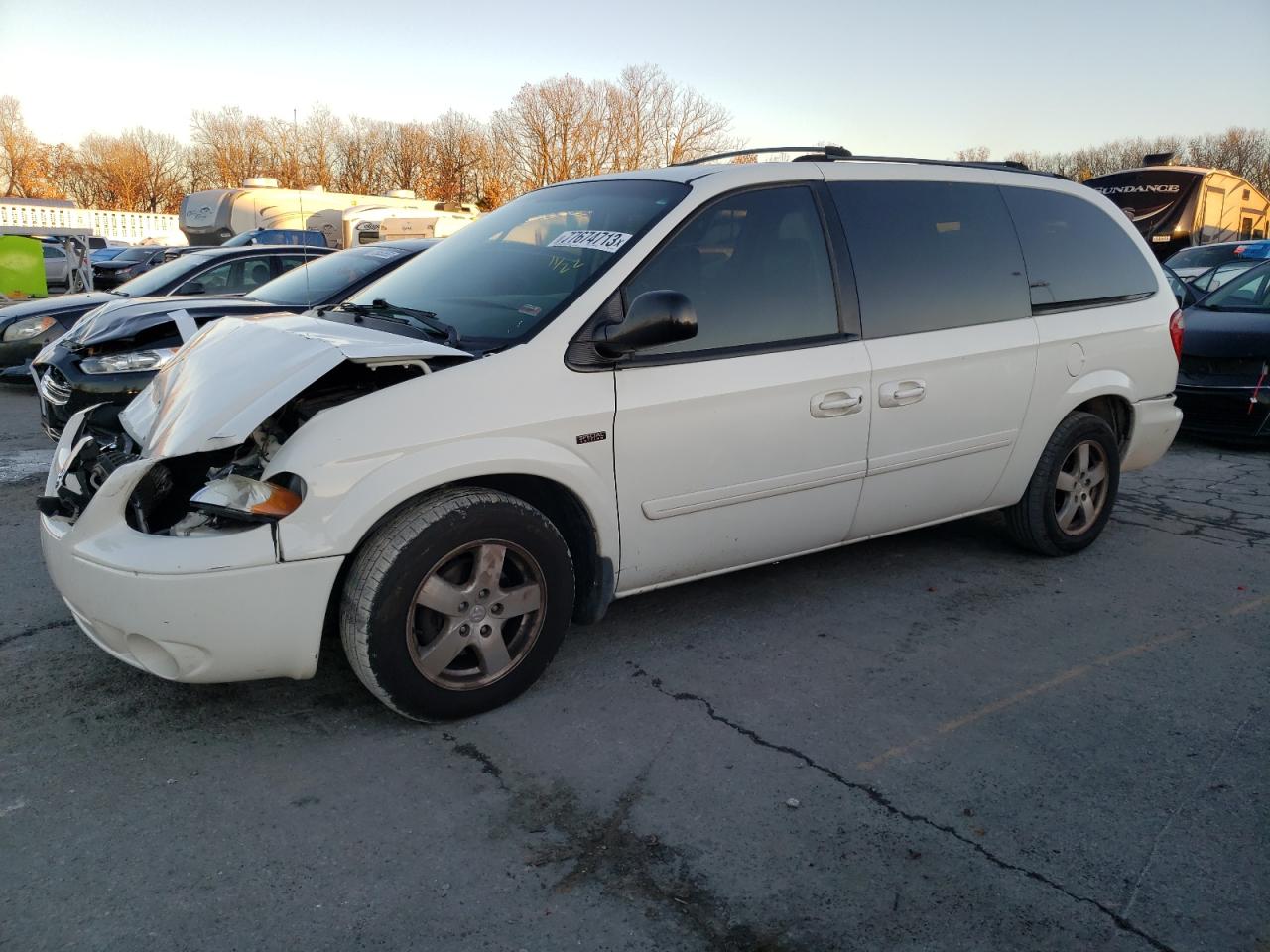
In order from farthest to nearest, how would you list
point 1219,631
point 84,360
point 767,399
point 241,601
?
point 84,360
point 1219,631
point 767,399
point 241,601

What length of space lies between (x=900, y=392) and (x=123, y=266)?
21.0m

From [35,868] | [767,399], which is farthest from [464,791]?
[767,399]

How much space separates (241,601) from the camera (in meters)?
2.84

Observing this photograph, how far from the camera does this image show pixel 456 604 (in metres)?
3.14

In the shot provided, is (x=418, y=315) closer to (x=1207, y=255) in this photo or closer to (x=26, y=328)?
(x=26, y=328)

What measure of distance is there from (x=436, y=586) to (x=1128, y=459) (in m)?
3.85

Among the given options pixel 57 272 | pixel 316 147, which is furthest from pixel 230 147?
pixel 57 272

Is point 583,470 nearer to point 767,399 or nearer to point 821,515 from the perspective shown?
point 767,399

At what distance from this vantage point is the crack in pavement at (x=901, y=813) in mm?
2385

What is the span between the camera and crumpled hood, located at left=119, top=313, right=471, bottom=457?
3000mm

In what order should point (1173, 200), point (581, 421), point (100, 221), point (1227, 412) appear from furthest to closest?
point (100, 221)
point (1173, 200)
point (1227, 412)
point (581, 421)

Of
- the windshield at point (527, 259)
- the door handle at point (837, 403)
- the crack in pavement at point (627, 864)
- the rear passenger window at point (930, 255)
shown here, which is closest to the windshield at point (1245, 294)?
the rear passenger window at point (930, 255)

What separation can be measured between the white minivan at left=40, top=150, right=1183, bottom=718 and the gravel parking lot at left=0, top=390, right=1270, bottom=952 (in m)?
0.30

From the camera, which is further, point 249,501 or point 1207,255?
point 1207,255
